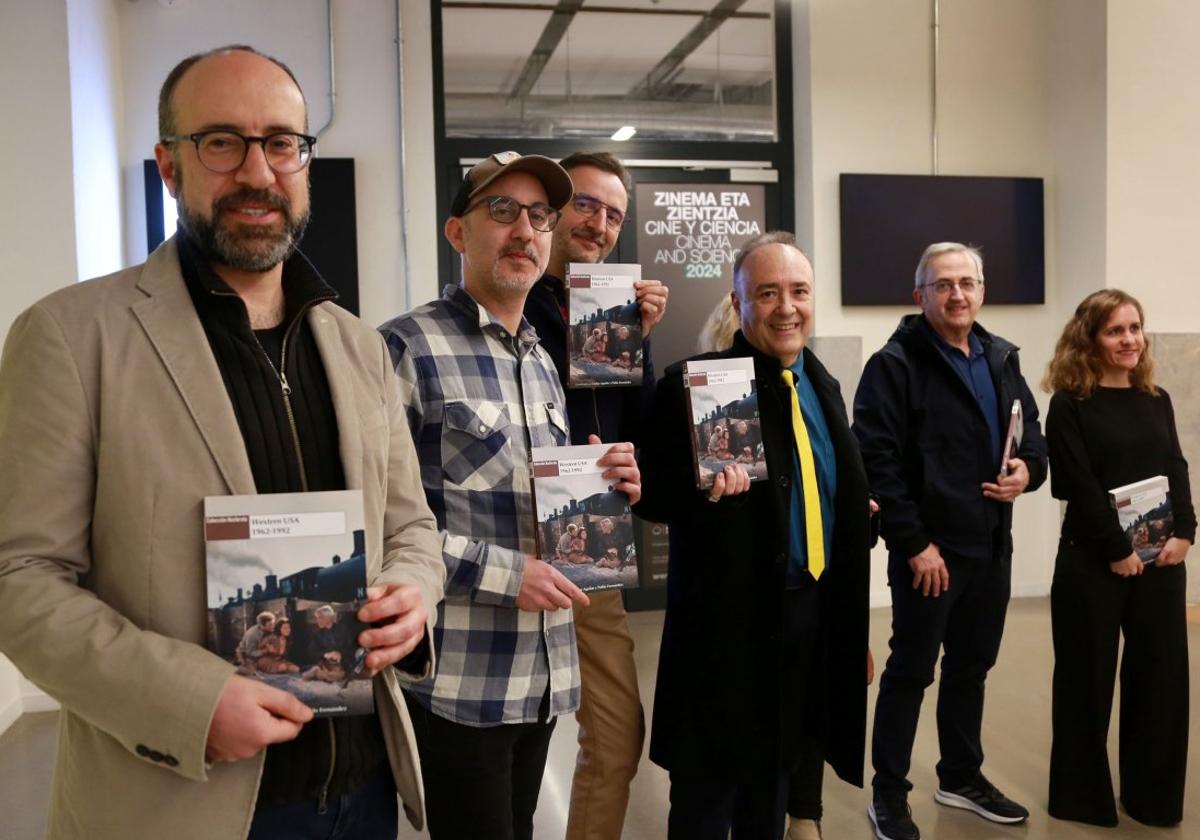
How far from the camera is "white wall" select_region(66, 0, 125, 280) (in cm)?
402

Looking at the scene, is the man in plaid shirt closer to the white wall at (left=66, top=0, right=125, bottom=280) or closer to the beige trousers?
the beige trousers

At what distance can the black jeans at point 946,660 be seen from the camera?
2.97 metres

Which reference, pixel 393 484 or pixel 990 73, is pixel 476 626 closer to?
pixel 393 484

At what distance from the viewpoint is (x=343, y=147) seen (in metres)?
5.15

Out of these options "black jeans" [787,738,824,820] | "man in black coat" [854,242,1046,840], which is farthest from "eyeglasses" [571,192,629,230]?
"black jeans" [787,738,824,820]

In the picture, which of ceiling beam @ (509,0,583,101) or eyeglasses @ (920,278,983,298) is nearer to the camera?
eyeglasses @ (920,278,983,298)

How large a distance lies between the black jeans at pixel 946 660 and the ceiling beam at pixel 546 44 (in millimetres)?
3665

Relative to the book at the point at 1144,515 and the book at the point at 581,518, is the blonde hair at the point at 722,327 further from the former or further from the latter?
the book at the point at 1144,515

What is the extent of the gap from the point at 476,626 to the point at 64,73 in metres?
3.38

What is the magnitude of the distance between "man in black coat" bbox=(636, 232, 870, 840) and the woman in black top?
110 centimetres

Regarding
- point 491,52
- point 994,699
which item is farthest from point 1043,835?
point 491,52


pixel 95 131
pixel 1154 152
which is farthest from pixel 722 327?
pixel 1154 152

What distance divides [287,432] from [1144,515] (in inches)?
102

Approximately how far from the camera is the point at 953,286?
3.02 meters
